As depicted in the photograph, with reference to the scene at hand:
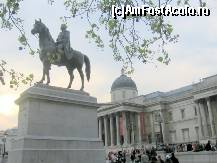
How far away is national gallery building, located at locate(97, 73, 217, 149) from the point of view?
70.0m

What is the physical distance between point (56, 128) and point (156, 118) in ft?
202

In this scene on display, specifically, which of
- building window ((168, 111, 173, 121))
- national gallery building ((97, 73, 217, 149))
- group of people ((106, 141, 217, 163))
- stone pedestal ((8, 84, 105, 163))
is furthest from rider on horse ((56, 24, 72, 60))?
building window ((168, 111, 173, 121))

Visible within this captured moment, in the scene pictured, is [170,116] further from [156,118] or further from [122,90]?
[122,90]

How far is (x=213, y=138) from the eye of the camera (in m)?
60.8

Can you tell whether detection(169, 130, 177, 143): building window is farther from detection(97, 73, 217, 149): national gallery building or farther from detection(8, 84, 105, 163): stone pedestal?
detection(8, 84, 105, 163): stone pedestal

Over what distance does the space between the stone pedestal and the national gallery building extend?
50.8 m

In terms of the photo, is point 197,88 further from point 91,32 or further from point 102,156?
point 91,32

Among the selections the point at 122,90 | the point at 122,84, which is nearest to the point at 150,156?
the point at 122,90

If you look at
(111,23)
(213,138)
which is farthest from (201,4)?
(213,138)

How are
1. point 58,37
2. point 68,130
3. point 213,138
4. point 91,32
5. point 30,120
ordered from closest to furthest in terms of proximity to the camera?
point 91,32, point 30,120, point 68,130, point 58,37, point 213,138

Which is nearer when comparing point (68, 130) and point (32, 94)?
point (32, 94)

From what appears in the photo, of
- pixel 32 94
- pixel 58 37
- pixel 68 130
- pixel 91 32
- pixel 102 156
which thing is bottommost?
pixel 102 156

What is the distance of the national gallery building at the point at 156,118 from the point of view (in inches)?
2754

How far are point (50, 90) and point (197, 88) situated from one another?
182 ft
